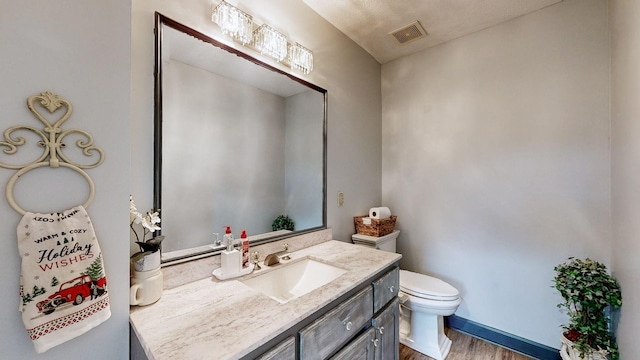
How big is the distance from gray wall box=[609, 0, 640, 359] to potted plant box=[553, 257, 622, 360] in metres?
0.06

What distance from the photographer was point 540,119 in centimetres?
178

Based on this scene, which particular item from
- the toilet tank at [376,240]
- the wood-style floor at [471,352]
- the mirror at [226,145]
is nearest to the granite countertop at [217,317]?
the mirror at [226,145]

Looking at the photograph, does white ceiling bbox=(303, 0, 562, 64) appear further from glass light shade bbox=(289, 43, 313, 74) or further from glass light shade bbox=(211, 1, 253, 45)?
glass light shade bbox=(211, 1, 253, 45)

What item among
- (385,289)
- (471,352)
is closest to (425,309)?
(471,352)

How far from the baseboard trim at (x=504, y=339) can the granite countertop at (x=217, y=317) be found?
5.08 feet

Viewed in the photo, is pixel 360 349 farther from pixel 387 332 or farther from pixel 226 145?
pixel 226 145

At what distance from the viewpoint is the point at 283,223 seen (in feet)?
5.15

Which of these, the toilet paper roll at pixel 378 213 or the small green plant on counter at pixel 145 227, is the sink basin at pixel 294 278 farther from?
the toilet paper roll at pixel 378 213

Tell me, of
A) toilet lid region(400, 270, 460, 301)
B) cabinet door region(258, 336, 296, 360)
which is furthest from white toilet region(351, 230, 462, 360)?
cabinet door region(258, 336, 296, 360)

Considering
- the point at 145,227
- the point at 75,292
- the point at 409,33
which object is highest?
the point at 409,33

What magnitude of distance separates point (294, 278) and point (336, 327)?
45cm

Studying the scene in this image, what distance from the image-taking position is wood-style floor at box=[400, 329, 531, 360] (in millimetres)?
1796

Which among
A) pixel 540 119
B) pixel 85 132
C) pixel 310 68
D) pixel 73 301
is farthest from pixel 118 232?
pixel 540 119

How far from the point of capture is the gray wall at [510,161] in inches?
63.9
